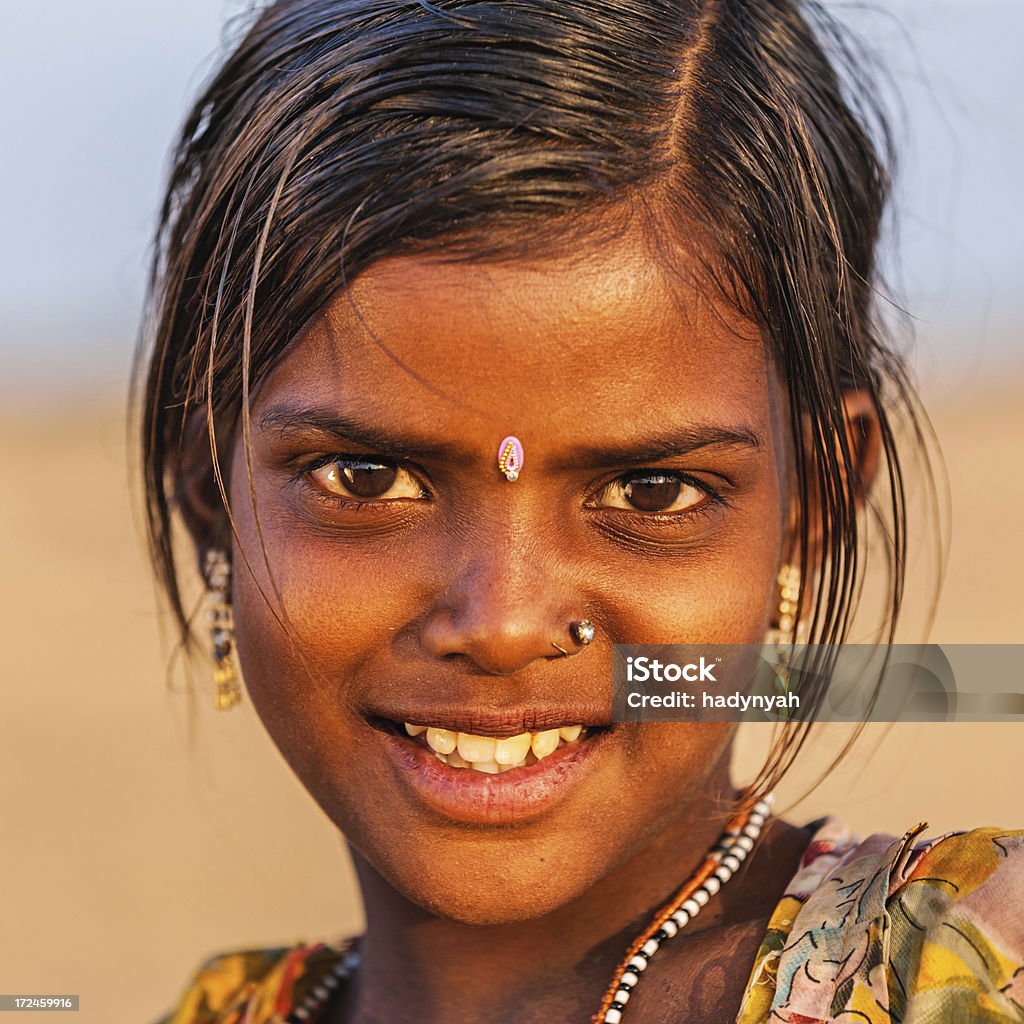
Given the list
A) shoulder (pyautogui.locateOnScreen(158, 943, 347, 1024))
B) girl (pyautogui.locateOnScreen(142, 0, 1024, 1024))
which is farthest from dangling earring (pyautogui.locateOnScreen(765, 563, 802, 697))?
shoulder (pyautogui.locateOnScreen(158, 943, 347, 1024))

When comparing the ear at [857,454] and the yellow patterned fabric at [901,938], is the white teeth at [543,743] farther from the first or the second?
the ear at [857,454]

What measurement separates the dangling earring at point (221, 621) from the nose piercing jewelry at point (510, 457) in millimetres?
461

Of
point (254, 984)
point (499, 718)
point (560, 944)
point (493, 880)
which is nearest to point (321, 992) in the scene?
point (254, 984)

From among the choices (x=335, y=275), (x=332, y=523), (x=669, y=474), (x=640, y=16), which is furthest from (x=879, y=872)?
(x=640, y=16)

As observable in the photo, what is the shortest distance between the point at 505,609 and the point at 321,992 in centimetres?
79

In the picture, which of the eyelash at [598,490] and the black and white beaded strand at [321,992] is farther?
the black and white beaded strand at [321,992]

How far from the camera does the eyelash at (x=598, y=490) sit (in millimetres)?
1344

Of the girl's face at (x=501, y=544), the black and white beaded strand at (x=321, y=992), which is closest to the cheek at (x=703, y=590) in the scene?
the girl's face at (x=501, y=544)

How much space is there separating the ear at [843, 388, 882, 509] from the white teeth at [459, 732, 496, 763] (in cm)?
→ 52

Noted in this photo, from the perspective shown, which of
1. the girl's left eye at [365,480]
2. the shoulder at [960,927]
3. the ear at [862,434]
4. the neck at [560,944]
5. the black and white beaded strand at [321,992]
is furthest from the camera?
the black and white beaded strand at [321,992]

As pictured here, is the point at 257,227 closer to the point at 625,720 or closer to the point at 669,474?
the point at 669,474

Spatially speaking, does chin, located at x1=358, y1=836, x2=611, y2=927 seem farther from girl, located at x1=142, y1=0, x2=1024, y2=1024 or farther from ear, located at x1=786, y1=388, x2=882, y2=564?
ear, located at x1=786, y1=388, x2=882, y2=564

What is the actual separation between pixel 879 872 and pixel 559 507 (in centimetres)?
43

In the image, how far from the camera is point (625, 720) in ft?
4.48
